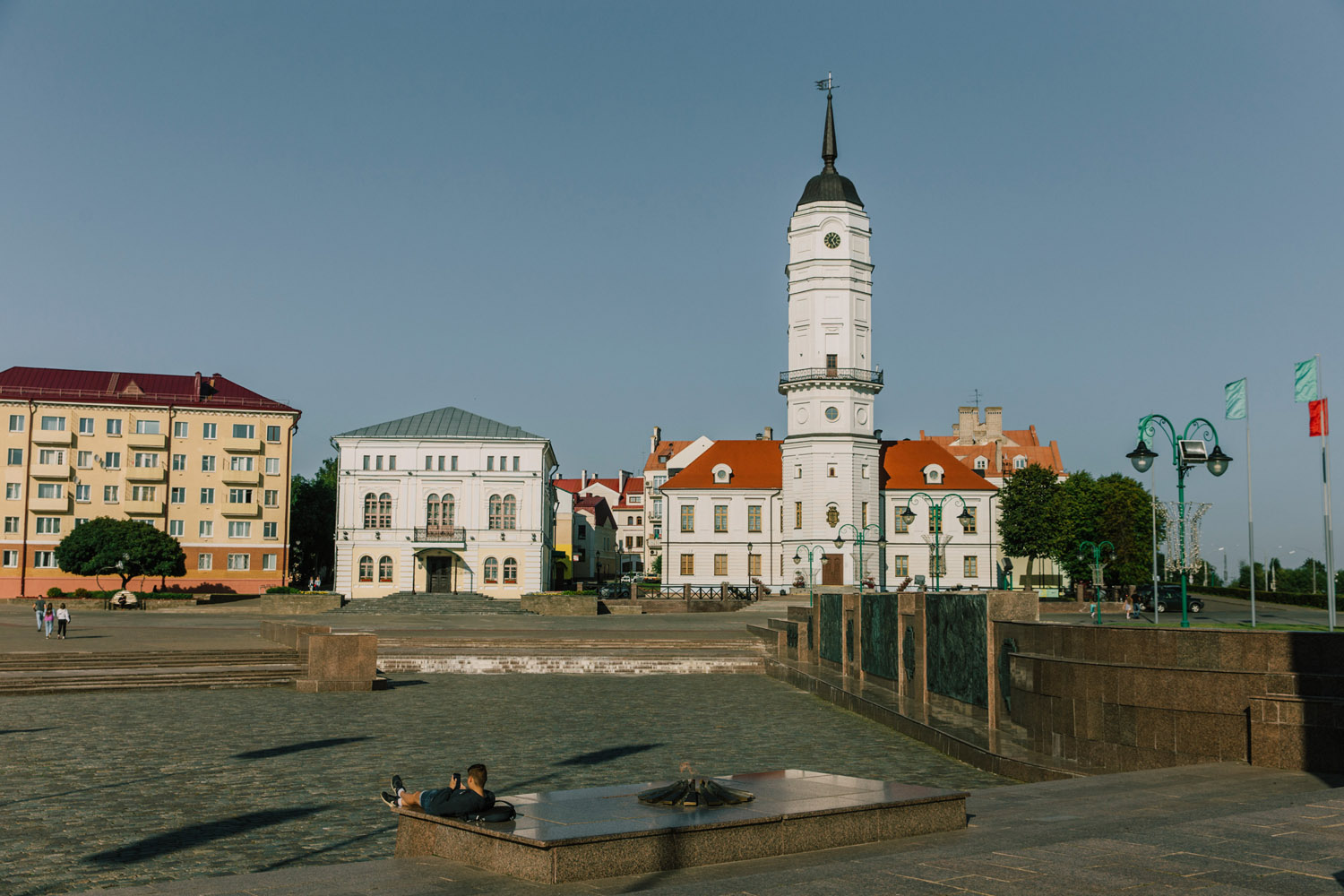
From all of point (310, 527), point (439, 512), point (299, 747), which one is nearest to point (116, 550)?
point (439, 512)

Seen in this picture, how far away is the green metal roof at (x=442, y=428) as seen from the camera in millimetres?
75125

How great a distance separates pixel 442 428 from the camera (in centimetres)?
7619

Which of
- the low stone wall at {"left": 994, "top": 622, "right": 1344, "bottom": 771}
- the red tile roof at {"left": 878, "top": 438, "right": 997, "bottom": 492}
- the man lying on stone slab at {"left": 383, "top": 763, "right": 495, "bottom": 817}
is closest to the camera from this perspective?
the man lying on stone slab at {"left": 383, "top": 763, "right": 495, "bottom": 817}

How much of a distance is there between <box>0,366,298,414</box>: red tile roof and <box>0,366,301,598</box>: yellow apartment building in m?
0.10

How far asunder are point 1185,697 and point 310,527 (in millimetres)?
90467

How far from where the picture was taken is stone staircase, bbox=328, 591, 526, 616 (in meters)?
61.5

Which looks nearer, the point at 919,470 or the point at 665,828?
the point at 665,828

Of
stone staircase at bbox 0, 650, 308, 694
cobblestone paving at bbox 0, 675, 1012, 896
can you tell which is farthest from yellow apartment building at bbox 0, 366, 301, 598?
cobblestone paving at bbox 0, 675, 1012, 896

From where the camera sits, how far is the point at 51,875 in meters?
9.11

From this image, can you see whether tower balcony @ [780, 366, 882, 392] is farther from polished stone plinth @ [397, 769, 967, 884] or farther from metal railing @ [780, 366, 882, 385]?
polished stone plinth @ [397, 769, 967, 884]

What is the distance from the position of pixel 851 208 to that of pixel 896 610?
57295 mm

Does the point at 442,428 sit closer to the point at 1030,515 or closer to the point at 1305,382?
the point at 1030,515

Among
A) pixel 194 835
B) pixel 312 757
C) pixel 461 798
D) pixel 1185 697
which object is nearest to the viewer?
pixel 461 798

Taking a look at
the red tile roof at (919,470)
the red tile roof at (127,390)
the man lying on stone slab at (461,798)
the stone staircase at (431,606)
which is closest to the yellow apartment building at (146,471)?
the red tile roof at (127,390)
